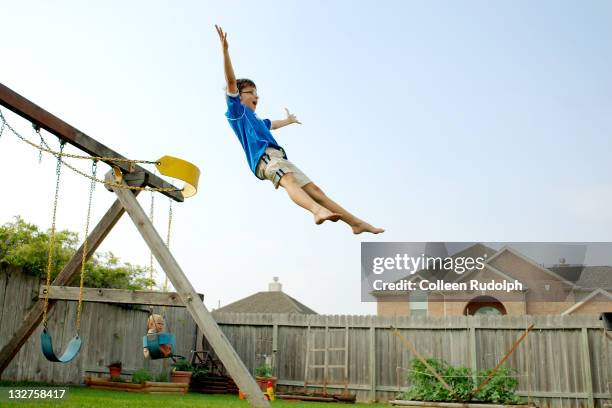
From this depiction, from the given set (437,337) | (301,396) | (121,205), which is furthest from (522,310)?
(121,205)

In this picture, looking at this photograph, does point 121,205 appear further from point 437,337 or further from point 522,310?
point 522,310

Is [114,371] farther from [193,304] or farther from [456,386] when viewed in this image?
[193,304]

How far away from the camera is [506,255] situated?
21.9 m

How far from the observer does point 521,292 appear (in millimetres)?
20656

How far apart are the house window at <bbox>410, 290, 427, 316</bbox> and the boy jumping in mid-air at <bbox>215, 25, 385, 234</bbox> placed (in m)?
18.6

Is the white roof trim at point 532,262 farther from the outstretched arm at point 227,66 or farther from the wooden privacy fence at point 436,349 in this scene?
the outstretched arm at point 227,66

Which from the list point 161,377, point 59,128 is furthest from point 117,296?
point 161,377

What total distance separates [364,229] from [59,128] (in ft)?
9.51

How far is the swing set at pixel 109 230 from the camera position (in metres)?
4.87

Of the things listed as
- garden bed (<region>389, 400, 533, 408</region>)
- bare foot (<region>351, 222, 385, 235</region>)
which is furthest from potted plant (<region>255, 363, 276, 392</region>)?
bare foot (<region>351, 222, 385, 235</region>)

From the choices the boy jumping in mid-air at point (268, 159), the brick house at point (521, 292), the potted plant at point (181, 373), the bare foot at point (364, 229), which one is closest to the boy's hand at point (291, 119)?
the boy jumping in mid-air at point (268, 159)

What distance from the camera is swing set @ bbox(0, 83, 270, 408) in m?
4.87

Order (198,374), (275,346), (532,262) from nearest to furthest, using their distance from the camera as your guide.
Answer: (198,374), (275,346), (532,262)

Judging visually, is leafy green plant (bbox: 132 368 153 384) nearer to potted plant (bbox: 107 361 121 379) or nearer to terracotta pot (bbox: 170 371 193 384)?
potted plant (bbox: 107 361 121 379)
